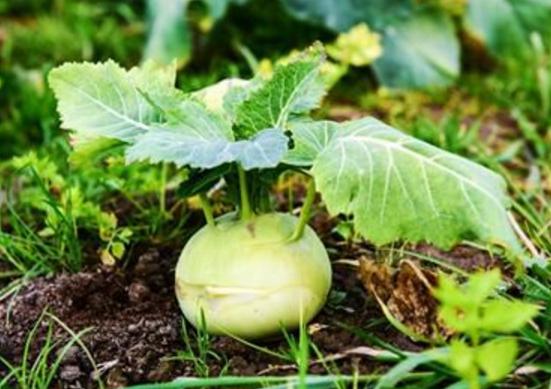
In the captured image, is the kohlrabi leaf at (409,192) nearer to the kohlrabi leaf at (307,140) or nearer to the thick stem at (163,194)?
the kohlrabi leaf at (307,140)

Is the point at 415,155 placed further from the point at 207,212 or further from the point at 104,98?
the point at 104,98

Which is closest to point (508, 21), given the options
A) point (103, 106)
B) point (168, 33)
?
point (168, 33)

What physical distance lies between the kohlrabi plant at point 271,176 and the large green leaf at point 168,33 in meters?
1.13

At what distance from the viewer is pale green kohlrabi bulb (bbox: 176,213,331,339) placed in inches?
59.9

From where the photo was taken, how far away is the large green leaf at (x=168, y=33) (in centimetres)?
282

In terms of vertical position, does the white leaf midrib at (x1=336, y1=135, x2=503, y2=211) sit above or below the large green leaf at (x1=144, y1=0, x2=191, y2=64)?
above

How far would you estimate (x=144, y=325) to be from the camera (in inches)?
64.3

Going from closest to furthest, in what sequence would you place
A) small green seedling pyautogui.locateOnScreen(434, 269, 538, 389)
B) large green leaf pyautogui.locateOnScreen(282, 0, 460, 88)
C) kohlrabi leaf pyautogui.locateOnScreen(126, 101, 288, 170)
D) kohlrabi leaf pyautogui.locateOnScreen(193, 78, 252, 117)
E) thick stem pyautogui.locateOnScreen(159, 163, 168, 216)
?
small green seedling pyautogui.locateOnScreen(434, 269, 538, 389) < kohlrabi leaf pyautogui.locateOnScreen(126, 101, 288, 170) < kohlrabi leaf pyautogui.locateOnScreen(193, 78, 252, 117) < thick stem pyautogui.locateOnScreen(159, 163, 168, 216) < large green leaf pyautogui.locateOnScreen(282, 0, 460, 88)

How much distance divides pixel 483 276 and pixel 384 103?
5.37 ft

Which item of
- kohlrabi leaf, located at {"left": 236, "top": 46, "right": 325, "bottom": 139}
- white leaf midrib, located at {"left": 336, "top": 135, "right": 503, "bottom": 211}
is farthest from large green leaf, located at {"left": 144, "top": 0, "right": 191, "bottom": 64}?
white leaf midrib, located at {"left": 336, "top": 135, "right": 503, "bottom": 211}

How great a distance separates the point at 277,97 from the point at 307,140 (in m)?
0.09

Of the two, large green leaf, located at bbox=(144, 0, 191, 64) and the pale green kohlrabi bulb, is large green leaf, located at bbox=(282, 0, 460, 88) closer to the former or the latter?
large green leaf, located at bbox=(144, 0, 191, 64)

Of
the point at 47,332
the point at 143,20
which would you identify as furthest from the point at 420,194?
the point at 143,20

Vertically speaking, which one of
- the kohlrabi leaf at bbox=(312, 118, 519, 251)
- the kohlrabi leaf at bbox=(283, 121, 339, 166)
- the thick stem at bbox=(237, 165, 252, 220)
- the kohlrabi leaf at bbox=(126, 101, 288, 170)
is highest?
the kohlrabi leaf at bbox=(126, 101, 288, 170)
